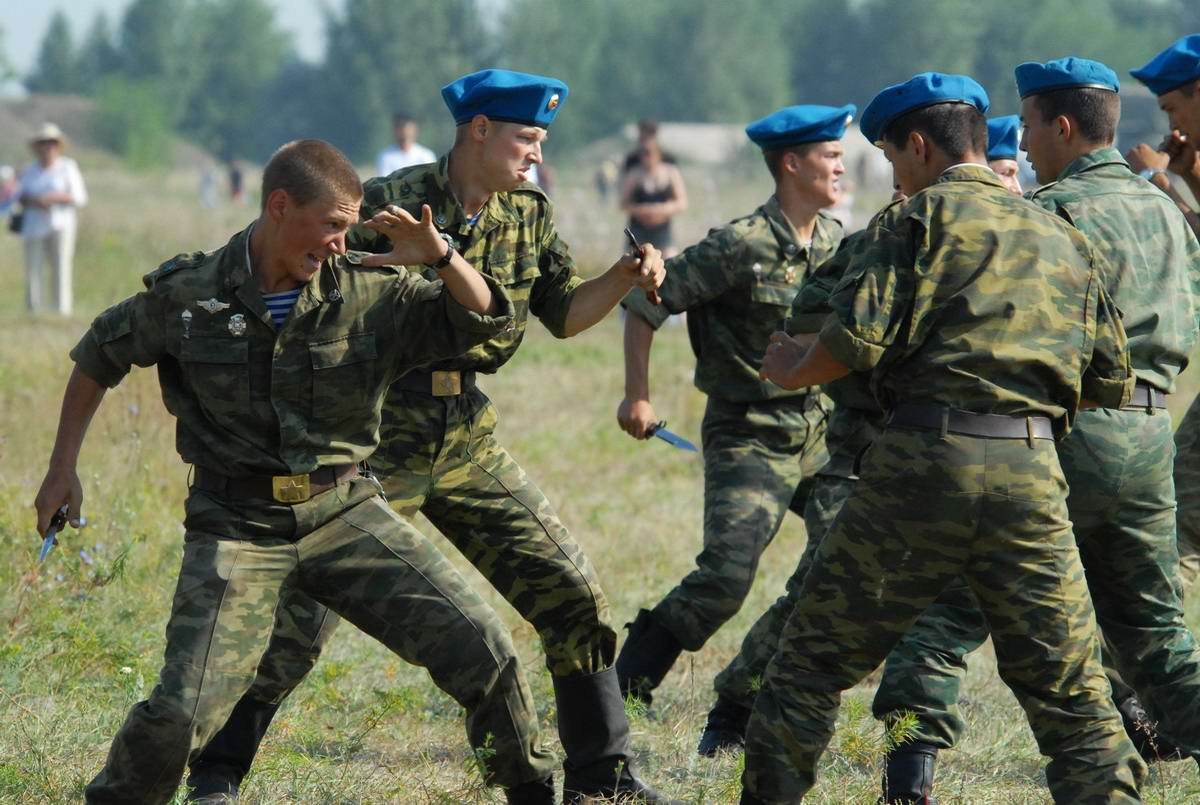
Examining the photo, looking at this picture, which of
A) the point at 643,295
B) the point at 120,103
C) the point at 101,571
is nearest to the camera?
the point at 643,295

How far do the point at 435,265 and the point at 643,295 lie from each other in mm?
1852

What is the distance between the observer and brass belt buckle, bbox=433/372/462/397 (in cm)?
487

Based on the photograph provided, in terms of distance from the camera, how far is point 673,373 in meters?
Answer: 13.8

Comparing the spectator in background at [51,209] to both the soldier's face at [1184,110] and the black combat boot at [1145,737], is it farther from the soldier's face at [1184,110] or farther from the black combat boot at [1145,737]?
the black combat boot at [1145,737]

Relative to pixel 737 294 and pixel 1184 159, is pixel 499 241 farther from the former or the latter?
pixel 1184 159

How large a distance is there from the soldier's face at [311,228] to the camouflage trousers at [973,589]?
4.61 feet

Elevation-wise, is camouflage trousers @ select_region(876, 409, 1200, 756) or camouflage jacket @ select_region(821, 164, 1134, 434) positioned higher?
camouflage jacket @ select_region(821, 164, 1134, 434)

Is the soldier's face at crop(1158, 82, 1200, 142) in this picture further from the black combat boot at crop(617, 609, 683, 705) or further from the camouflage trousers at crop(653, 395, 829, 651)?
the black combat boot at crop(617, 609, 683, 705)

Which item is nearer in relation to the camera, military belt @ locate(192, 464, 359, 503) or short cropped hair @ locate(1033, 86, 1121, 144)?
military belt @ locate(192, 464, 359, 503)

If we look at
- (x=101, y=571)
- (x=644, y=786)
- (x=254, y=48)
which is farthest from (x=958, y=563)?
(x=254, y=48)

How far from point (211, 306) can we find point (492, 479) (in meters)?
1.04

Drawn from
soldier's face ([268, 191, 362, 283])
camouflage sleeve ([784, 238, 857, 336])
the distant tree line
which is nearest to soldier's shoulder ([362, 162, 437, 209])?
soldier's face ([268, 191, 362, 283])

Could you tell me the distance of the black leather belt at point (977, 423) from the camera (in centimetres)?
393

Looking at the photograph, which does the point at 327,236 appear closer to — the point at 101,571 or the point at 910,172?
the point at 910,172
